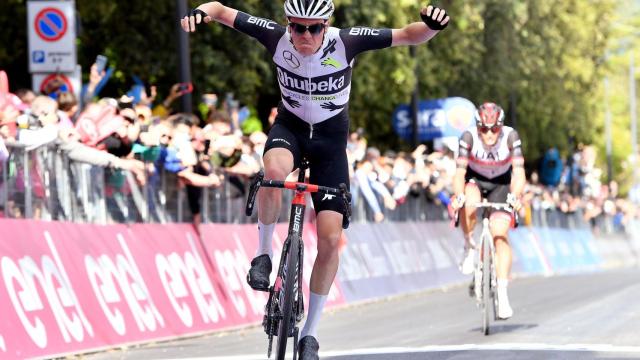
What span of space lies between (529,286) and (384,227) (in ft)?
10.5

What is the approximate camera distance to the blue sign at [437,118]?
34.4 m

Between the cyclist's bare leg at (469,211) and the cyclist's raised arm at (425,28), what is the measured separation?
19.6 ft

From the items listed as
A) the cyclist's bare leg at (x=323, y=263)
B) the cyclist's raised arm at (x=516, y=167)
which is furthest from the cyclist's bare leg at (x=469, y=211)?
the cyclist's bare leg at (x=323, y=263)

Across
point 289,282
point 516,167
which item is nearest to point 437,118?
point 516,167

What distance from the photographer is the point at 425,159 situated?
28.5m

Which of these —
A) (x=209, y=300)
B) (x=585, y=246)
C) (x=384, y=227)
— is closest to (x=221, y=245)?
(x=209, y=300)

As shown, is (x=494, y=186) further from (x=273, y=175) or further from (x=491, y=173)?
(x=273, y=175)

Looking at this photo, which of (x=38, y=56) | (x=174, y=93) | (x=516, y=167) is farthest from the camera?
(x=174, y=93)

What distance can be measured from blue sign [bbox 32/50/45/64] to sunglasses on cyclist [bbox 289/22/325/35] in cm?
782

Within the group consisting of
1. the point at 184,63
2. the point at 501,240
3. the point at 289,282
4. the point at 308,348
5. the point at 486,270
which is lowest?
the point at 486,270

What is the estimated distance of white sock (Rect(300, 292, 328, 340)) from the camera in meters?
10.4

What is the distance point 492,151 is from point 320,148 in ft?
19.6

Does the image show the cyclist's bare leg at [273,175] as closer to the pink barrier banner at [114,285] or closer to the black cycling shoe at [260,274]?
the black cycling shoe at [260,274]

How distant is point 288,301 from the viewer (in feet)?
32.6
